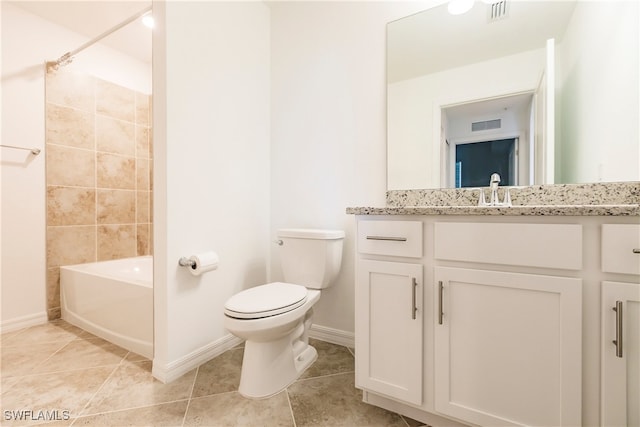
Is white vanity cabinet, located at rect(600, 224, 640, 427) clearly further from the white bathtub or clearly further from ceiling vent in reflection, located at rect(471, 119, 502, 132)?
the white bathtub

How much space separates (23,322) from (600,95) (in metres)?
3.63

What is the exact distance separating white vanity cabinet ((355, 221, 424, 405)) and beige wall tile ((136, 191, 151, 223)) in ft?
8.06

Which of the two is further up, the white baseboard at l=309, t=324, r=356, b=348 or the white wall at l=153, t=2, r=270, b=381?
the white wall at l=153, t=2, r=270, b=381

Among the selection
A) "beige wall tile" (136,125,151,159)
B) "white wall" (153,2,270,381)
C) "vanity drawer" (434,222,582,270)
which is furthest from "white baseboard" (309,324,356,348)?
"beige wall tile" (136,125,151,159)

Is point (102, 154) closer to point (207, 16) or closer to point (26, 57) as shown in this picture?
point (26, 57)

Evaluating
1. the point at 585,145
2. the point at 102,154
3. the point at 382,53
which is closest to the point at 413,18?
the point at 382,53

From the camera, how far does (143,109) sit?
8.96ft

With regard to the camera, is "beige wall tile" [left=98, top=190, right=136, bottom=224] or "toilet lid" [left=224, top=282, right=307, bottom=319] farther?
"beige wall tile" [left=98, top=190, right=136, bottom=224]

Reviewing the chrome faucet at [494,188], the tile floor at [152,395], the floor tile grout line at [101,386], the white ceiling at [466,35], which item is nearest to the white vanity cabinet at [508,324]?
the tile floor at [152,395]

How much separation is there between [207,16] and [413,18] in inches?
46.5

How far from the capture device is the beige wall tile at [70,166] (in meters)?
2.14

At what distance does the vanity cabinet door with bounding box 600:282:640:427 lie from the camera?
75 cm

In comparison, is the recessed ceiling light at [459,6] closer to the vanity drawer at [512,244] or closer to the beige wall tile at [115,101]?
the vanity drawer at [512,244]

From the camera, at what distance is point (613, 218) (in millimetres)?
772
